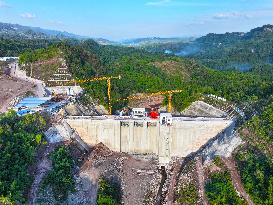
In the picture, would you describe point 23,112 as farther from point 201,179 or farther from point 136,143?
point 201,179

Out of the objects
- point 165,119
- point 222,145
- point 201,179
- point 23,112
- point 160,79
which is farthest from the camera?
point 160,79

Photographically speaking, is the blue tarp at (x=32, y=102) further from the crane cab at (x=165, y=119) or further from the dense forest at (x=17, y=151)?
the crane cab at (x=165, y=119)

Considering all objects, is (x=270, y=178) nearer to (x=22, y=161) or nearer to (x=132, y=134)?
(x=132, y=134)

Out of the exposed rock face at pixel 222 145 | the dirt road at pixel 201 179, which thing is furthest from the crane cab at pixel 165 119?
the dirt road at pixel 201 179

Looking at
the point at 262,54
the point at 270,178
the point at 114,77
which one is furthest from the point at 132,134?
the point at 262,54

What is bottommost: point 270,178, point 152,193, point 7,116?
point 152,193

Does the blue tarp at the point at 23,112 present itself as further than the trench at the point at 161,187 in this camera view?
Yes

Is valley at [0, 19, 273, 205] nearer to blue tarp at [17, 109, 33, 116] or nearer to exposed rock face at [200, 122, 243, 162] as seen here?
exposed rock face at [200, 122, 243, 162]

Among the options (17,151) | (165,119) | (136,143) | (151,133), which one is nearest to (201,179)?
(165,119)
